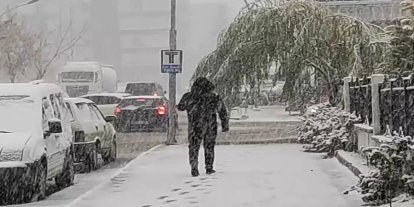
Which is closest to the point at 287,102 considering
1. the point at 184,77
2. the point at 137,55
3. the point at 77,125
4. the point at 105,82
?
A: the point at 77,125

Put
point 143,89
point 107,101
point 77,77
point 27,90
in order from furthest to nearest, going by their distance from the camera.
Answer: point 77,77 < point 143,89 < point 107,101 < point 27,90

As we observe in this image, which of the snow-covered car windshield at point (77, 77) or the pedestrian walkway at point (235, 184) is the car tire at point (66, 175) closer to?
the pedestrian walkway at point (235, 184)

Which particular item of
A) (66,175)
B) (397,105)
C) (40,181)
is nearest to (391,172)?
(397,105)

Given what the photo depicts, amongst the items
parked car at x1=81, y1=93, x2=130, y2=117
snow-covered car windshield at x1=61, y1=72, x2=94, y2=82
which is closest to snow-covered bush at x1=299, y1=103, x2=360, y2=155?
parked car at x1=81, y1=93, x2=130, y2=117

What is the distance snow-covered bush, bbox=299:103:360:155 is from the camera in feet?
58.9

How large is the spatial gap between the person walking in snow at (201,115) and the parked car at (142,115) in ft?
50.7

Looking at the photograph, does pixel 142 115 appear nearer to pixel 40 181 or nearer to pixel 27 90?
pixel 27 90

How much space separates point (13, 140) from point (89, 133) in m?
4.94

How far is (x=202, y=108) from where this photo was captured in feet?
48.4

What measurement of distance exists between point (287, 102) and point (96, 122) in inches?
268

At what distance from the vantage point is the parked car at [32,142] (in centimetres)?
1251

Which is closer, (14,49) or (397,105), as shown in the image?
(397,105)

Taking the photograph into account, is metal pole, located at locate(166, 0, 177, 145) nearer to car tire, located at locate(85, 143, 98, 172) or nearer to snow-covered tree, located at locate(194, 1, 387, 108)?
snow-covered tree, located at locate(194, 1, 387, 108)

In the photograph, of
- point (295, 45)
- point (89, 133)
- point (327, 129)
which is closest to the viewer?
point (89, 133)
